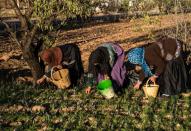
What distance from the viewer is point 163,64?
391 inches

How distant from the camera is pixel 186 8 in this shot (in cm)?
1552

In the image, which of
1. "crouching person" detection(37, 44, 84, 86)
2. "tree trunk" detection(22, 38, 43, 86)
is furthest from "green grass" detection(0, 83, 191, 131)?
"tree trunk" detection(22, 38, 43, 86)

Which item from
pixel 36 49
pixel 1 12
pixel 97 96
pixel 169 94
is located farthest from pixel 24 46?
pixel 169 94

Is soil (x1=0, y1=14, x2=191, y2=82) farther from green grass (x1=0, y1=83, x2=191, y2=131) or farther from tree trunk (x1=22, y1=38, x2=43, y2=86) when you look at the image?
green grass (x1=0, y1=83, x2=191, y2=131)

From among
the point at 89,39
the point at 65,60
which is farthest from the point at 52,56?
the point at 89,39

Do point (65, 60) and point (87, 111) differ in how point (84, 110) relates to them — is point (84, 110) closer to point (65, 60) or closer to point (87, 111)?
point (87, 111)

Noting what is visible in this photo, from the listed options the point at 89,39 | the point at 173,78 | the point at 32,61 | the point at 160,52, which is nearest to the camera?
the point at 160,52

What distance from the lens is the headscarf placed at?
34.6ft

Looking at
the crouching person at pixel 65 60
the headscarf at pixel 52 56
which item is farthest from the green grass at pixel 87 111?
the headscarf at pixel 52 56

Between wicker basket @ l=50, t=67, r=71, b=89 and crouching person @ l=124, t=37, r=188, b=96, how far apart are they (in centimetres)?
152

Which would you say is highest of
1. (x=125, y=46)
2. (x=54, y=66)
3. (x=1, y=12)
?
(x=1, y=12)

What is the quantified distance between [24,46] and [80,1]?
190 centimetres

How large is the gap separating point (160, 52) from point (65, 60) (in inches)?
88.9

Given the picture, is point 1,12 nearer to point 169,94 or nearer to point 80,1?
point 80,1
